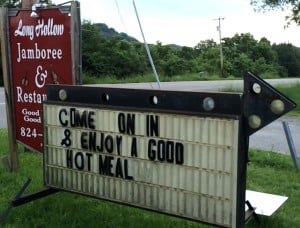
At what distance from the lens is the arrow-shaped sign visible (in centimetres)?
322

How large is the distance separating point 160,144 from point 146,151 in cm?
15

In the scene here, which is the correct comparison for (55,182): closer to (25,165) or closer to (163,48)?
(25,165)

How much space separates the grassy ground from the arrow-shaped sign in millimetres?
1379

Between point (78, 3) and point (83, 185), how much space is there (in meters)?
2.09

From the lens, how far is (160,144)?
370cm


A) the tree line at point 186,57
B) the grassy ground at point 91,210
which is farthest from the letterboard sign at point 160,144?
the tree line at point 186,57

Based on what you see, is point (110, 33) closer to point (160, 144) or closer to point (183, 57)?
point (183, 57)

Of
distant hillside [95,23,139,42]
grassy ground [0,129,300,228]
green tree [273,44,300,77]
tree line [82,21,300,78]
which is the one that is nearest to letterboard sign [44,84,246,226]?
grassy ground [0,129,300,228]

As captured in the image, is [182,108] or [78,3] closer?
[182,108]

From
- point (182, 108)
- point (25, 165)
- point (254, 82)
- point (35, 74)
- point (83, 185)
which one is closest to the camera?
point (254, 82)

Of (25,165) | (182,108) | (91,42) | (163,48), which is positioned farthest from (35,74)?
(163,48)

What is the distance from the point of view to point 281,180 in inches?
240

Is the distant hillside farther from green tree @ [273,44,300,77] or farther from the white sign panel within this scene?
green tree @ [273,44,300,77]

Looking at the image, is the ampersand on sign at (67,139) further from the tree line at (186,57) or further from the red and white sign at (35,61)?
the tree line at (186,57)
